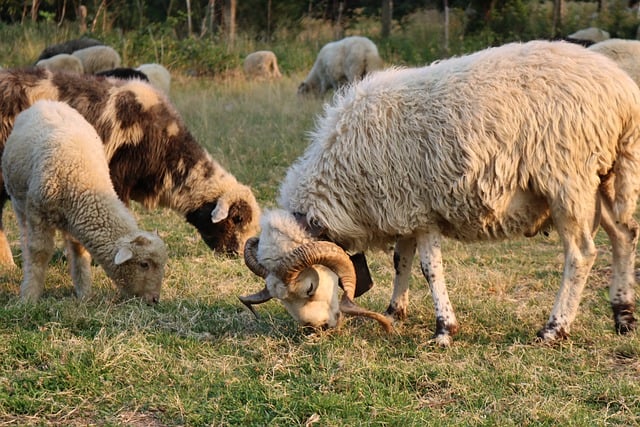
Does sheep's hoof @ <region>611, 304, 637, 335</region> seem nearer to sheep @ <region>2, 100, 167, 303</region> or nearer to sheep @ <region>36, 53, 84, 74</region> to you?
sheep @ <region>2, 100, 167, 303</region>

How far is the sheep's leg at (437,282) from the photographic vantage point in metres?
5.68

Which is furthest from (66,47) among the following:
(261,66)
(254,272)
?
(254,272)

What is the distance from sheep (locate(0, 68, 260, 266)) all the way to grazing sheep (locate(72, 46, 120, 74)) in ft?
30.1

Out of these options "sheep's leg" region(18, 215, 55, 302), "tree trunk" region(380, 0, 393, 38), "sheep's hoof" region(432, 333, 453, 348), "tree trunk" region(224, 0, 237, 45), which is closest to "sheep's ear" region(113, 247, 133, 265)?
"sheep's leg" region(18, 215, 55, 302)

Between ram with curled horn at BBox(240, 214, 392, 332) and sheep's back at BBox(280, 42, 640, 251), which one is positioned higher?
sheep's back at BBox(280, 42, 640, 251)

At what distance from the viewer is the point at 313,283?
563 cm

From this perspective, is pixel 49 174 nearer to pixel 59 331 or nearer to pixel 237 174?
pixel 59 331

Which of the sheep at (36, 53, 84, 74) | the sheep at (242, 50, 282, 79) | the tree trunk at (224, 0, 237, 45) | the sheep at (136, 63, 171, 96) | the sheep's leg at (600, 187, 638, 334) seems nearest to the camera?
the sheep's leg at (600, 187, 638, 334)

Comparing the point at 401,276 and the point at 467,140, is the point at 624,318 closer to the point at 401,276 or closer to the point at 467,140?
the point at 401,276

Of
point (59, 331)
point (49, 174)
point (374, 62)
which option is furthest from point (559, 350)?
point (374, 62)

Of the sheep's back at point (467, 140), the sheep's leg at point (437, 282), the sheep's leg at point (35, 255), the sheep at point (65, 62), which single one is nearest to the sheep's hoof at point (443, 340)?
the sheep's leg at point (437, 282)

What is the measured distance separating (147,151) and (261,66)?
533 inches

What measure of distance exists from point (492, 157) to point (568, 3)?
2740 centimetres

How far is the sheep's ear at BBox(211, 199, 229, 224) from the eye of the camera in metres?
8.24
